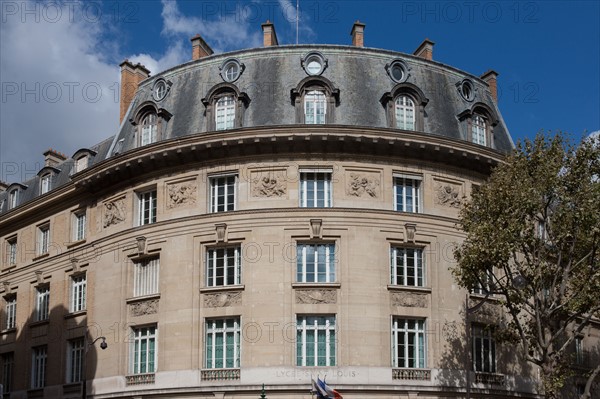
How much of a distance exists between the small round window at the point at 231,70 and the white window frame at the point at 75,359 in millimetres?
13133

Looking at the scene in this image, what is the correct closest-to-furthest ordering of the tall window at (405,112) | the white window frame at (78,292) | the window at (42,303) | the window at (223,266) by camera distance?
the window at (223,266), the tall window at (405,112), the white window frame at (78,292), the window at (42,303)

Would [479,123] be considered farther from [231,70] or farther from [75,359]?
[75,359]

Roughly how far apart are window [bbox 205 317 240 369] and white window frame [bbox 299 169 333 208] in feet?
17.6

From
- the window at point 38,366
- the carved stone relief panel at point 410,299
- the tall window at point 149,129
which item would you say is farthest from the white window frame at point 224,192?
the window at point 38,366

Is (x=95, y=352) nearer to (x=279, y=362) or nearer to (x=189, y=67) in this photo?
(x=279, y=362)

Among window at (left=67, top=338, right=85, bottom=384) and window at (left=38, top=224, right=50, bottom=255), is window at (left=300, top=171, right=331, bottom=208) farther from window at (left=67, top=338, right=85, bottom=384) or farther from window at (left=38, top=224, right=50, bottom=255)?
window at (left=38, top=224, right=50, bottom=255)

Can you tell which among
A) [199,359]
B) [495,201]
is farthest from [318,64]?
[199,359]

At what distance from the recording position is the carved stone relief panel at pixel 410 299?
111ft

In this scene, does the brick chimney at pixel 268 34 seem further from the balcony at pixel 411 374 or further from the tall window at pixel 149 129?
the balcony at pixel 411 374

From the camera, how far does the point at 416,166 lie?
1395 inches

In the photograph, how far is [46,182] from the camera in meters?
46.8

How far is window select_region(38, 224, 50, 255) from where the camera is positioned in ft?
143

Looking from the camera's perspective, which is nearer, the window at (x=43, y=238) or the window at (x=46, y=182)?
the window at (x=43, y=238)

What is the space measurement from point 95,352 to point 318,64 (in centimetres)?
1548
